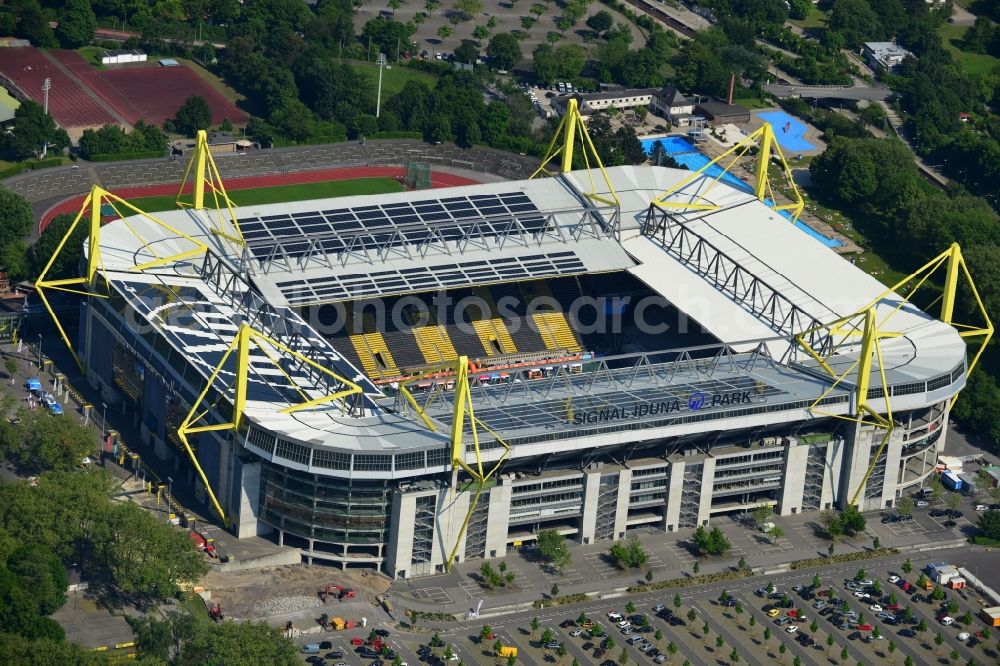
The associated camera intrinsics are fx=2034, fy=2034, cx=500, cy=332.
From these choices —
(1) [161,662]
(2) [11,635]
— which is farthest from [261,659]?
(2) [11,635]

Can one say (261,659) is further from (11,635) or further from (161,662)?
(11,635)

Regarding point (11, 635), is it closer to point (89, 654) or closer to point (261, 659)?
point (89, 654)

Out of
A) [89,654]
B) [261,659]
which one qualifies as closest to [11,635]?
[89,654]
